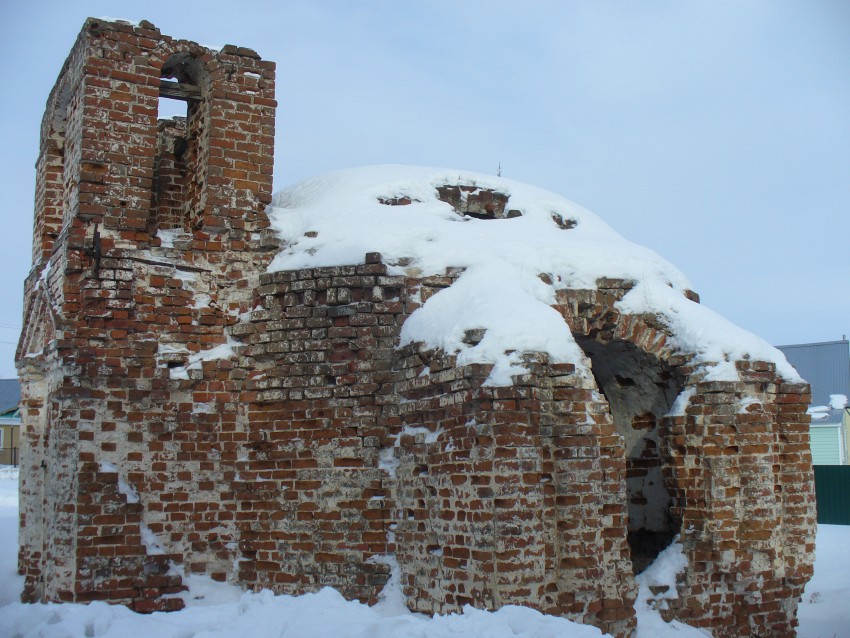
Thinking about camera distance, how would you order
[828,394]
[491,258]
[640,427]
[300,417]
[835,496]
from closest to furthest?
[300,417] < [491,258] < [640,427] < [835,496] < [828,394]

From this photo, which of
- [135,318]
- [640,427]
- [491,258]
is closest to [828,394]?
[640,427]

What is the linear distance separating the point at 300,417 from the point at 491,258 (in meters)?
1.89

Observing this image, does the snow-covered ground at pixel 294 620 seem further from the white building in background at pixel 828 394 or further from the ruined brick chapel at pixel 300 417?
the white building in background at pixel 828 394

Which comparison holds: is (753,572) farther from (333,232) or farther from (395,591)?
(333,232)

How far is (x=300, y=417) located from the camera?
252 inches

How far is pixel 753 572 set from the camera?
242 inches

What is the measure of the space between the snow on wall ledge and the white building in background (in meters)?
19.4

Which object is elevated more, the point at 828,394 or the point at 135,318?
the point at 828,394

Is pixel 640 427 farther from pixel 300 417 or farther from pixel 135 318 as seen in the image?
pixel 135 318

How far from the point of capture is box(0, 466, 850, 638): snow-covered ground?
4516mm

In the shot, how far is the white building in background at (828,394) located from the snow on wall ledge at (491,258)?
19.4 m

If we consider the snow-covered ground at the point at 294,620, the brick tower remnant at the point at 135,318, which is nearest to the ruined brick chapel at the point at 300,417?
the brick tower remnant at the point at 135,318

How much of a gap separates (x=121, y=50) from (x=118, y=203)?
1.24 meters

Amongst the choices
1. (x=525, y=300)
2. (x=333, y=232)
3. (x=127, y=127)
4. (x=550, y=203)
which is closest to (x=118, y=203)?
(x=127, y=127)
